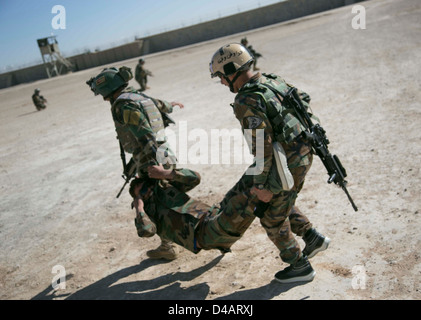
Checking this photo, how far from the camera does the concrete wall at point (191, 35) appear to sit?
41.3 m

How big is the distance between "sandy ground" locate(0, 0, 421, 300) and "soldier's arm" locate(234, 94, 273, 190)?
1.14m

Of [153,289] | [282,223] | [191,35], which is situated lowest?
[153,289]

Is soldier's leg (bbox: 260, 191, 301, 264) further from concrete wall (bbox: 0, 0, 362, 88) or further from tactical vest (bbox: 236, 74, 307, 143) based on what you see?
concrete wall (bbox: 0, 0, 362, 88)

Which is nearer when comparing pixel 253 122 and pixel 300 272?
pixel 253 122

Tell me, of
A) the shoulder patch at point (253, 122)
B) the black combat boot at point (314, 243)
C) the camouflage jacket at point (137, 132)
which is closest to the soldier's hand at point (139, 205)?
the camouflage jacket at point (137, 132)

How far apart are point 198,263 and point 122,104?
1.90 meters

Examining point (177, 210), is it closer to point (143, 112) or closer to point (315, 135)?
point (143, 112)

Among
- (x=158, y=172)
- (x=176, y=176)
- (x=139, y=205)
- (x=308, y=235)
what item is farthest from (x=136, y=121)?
(x=308, y=235)

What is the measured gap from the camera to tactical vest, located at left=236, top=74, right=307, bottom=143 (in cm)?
321

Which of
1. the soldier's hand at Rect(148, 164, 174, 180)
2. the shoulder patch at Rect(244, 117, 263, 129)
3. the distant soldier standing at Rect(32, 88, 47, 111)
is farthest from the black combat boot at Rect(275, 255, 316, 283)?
the distant soldier standing at Rect(32, 88, 47, 111)

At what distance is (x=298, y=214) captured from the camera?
377 cm

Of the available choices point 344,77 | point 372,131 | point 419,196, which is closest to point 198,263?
point 419,196

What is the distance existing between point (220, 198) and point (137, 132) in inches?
85.3

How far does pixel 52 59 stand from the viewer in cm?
4512
